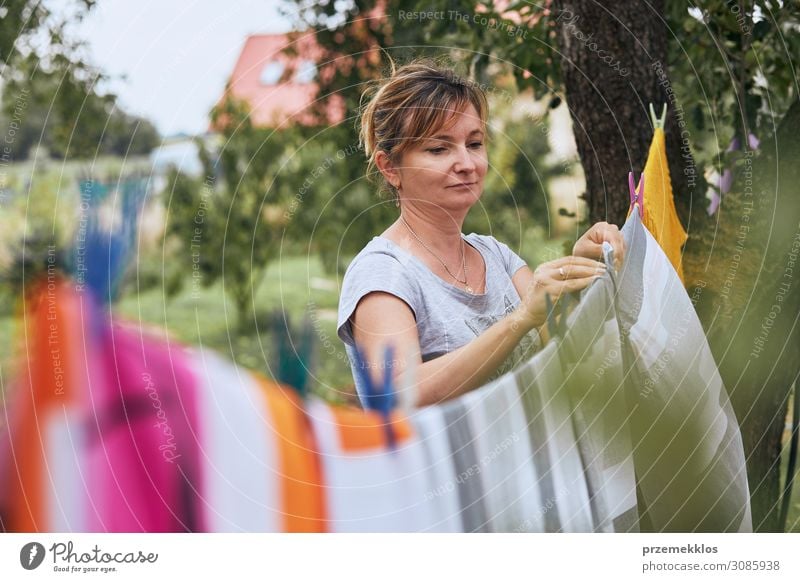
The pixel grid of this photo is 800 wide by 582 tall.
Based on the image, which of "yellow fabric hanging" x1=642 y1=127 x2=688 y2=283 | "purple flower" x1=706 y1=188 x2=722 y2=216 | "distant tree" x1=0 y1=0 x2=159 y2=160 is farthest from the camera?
"purple flower" x1=706 y1=188 x2=722 y2=216

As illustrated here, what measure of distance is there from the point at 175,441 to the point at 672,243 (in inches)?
24.8

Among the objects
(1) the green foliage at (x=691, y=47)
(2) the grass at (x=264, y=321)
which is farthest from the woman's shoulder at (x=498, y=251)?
(1) the green foliage at (x=691, y=47)

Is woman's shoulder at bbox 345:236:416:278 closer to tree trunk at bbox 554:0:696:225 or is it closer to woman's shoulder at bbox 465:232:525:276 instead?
woman's shoulder at bbox 465:232:525:276

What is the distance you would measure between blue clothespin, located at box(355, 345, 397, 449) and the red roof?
0.46 meters

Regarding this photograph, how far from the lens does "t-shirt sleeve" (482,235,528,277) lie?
1.16m

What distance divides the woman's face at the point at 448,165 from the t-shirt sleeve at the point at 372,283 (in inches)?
3.6

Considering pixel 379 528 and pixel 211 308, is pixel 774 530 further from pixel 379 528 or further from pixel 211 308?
pixel 211 308

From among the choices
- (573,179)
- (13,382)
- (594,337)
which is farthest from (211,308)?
(594,337)

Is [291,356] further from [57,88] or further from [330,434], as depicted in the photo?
[57,88]

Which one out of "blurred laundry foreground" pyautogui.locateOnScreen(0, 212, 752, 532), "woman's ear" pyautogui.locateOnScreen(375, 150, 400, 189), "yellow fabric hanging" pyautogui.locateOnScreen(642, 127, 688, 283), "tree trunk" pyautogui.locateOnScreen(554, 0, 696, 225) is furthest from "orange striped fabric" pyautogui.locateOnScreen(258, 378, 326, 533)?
"tree trunk" pyautogui.locateOnScreen(554, 0, 696, 225)

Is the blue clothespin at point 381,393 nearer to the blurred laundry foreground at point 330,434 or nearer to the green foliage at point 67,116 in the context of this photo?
the blurred laundry foreground at point 330,434

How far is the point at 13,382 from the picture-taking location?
1111 millimetres

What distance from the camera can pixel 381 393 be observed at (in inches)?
41.0

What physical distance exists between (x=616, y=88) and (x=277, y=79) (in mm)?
677
